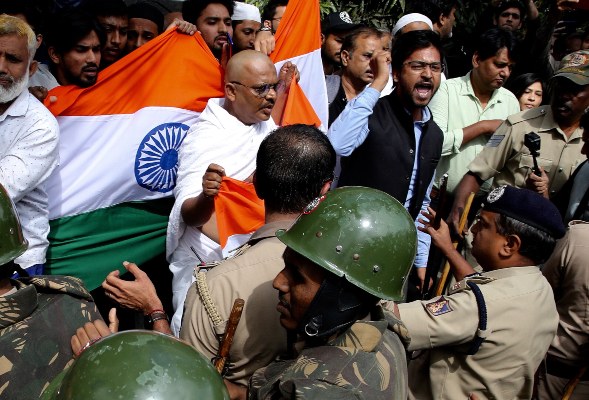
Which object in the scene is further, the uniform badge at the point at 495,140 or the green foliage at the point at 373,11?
the green foliage at the point at 373,11

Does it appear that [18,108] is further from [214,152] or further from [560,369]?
[560,369]

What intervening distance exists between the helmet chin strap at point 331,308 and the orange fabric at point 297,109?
2668mm

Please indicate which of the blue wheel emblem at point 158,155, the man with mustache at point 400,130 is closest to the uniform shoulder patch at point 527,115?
the man with mustache at point 400,130

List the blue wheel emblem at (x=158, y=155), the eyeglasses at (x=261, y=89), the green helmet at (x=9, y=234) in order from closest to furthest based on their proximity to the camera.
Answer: the green helmet at (x=9, y=234) < the eyeglasses at (x=261, y=89) < the blue wheel emblem at (x=158, y=155)

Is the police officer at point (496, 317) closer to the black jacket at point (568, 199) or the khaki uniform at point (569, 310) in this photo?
the khaki uniform at point (569, 310)

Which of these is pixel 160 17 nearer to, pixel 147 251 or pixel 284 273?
pixel 147 251

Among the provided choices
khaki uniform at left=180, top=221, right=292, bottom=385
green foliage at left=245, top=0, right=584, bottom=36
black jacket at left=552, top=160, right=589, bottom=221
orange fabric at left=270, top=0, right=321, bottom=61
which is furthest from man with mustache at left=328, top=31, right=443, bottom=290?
green foliage at left=245, top=0, right=584, bottom=36

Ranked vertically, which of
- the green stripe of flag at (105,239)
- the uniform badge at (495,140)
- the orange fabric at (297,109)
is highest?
the orange fabric at (297,109)

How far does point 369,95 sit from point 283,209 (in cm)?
183

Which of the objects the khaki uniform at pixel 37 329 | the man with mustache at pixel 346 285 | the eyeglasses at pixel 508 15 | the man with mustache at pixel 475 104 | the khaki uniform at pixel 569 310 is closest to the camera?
the man with mustache at pixel 346 285

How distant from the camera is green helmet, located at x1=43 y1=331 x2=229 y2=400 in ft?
5.00

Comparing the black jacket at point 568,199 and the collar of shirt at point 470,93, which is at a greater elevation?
the collar of shirt at point 470,93

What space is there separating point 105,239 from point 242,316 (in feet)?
7.74

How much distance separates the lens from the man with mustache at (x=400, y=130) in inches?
181
